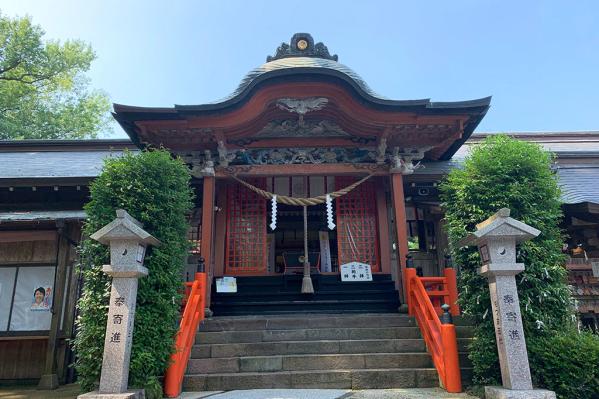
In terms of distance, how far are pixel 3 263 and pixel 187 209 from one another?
477 cm

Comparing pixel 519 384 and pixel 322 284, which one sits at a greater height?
pixel 322 284

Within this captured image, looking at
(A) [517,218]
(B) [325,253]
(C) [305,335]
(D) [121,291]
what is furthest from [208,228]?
(A) [517,218]

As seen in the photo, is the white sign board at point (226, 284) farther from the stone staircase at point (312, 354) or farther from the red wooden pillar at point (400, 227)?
the red wooden pillar at point (400, 227)

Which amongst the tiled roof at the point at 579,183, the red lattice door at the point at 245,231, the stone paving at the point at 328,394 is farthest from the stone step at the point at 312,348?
the tiled roof at the point at 579,183

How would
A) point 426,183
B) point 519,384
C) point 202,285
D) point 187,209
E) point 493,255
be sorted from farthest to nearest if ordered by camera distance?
point 426,183, point 202,285, point 187,209, point 493,255, point 519,384

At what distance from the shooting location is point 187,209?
5848 mm

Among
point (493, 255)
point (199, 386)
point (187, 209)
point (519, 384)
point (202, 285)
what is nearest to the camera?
point (519, 384)

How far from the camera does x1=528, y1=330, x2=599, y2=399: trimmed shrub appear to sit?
4.32m

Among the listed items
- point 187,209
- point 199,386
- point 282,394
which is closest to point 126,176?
point 187,209

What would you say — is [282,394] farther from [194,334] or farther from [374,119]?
[374,119]

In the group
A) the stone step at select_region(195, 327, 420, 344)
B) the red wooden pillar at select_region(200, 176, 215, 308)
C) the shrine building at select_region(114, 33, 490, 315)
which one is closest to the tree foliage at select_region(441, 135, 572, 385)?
the stone step at select_region(195, 327, 420, 344)

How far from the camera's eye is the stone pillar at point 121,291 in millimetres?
4531

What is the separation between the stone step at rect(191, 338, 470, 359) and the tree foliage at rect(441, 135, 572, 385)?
40.9 inches

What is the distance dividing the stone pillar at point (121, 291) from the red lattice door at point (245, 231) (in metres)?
3.95
